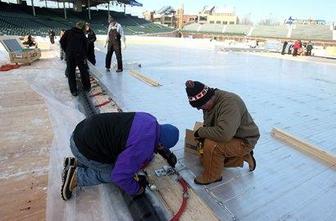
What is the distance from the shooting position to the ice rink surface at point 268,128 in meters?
2.06

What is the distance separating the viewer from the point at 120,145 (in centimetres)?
182

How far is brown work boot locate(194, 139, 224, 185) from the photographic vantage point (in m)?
2.21

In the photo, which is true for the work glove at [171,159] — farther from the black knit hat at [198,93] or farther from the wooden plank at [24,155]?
the wooden plank at [24,155]

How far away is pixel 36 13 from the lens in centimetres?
2658

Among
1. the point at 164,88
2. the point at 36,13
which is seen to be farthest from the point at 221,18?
the point at 164,88

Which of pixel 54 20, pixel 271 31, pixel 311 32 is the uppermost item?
pixel 54 20

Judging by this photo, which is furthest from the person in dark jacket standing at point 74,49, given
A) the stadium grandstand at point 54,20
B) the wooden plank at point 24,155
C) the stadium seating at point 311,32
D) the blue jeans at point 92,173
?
the stadium seating at point 311,32

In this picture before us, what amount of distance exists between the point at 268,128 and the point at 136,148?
2.24m

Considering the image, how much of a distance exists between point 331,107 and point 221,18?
52.9 metres

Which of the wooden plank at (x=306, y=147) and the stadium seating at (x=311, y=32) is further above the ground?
the stadium seating at (x=311, y=32)

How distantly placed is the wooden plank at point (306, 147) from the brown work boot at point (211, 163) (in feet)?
3.79

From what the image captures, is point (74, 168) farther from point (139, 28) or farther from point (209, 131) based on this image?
point (139, 28)

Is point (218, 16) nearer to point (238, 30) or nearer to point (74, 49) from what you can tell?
point (238, 30)

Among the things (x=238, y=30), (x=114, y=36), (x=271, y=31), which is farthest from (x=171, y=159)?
(x=238, y=30)
